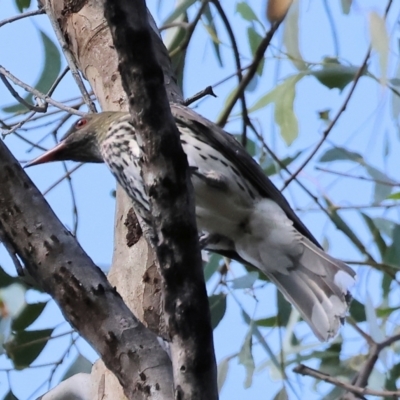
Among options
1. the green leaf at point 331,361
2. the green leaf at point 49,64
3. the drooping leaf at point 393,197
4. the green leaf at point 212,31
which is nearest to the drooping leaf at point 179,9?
the green leaf at point 212,31

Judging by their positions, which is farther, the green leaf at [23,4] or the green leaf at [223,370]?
the green leaf at [23,4]

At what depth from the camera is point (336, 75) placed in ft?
8.05

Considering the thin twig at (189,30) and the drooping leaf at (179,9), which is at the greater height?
the thin twig at (189,30)

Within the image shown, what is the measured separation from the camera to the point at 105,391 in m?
1.60

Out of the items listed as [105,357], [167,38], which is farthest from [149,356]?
[167,38]

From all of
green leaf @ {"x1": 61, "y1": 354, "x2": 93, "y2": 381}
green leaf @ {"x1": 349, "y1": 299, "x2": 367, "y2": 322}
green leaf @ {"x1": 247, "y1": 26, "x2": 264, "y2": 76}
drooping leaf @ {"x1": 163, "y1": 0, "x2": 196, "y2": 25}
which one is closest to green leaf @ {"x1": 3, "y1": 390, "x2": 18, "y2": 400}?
green leaf @ {"x1": 61, "y1": 354, "x2": 93, "y2": 381}

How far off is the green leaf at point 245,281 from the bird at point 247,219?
103 mm

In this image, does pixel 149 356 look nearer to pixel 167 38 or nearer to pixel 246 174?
pixel 246 174

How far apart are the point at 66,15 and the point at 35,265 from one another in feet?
3.20

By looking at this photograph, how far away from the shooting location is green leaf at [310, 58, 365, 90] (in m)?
2.45

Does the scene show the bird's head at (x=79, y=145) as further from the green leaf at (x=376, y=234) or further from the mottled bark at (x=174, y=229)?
the mottled bark at (x=174, y=229)

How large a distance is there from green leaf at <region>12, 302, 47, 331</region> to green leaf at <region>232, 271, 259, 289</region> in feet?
1.63

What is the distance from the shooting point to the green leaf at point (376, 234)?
255cm

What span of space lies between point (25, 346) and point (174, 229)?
3.61 feet
